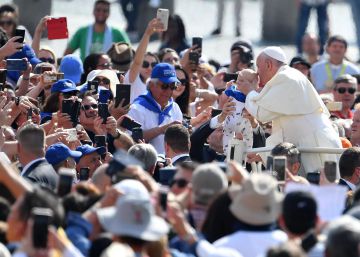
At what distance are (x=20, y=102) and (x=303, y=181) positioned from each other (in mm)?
3342

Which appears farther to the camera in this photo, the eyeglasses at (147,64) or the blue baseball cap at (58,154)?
the eyeglasses at (147,64)

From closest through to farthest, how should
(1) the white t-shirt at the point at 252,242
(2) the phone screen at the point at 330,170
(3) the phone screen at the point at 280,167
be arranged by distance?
1. (1) the white t-shirt at the point at 252,242
2. (3) the phone screen at the point at 280,167
3. (2) the phone screen at the point at 330,170

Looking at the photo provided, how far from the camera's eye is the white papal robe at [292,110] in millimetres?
14688

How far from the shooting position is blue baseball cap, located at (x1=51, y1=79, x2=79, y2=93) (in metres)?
15.4

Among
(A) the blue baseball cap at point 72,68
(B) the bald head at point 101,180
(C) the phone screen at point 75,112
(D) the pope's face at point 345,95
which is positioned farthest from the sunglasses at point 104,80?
(B) the bald head at point 101,180

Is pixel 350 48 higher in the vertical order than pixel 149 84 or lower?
lower

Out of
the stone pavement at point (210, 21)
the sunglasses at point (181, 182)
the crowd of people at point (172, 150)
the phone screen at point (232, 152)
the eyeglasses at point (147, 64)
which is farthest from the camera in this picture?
the stone pavement at point (210, 21)

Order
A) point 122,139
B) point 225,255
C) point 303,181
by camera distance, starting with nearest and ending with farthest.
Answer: point 225,255 → point 303,181 → point 122,139

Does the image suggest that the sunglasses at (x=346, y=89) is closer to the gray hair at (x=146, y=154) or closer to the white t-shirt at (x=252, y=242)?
the gray hair at (x=146, y=154)

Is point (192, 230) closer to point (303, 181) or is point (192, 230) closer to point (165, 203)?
point (165, 203)

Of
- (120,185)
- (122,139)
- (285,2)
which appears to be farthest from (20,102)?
(285,2)

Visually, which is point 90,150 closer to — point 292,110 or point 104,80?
point 292,110

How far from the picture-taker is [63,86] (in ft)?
50.7

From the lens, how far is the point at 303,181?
12.4 meters
